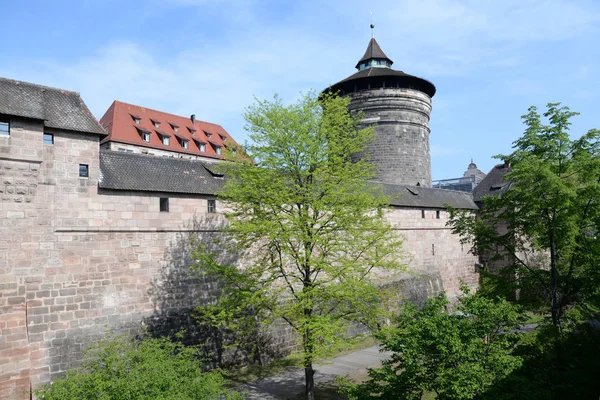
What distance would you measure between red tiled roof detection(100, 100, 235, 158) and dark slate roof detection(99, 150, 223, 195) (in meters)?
16.7

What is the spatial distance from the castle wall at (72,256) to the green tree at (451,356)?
335 inches

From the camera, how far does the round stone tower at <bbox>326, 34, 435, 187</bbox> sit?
110 feet

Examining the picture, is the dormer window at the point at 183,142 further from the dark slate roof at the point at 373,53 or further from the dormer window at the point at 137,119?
the dark slate roof at the point at 373,53

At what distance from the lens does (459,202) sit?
104 ft

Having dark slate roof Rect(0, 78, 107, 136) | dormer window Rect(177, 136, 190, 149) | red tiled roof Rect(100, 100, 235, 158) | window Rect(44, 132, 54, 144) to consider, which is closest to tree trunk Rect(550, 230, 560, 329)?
dark slate roof Rect(0, 78, 107, 136)

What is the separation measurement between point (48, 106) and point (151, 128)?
84.9 ft

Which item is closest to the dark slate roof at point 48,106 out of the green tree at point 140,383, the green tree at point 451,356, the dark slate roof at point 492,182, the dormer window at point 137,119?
the green tree at point 140,383

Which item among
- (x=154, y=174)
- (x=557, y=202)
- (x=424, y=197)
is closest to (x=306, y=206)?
(x=154, y=174)

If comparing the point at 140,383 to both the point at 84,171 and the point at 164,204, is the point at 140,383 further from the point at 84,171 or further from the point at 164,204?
the point at 164,204

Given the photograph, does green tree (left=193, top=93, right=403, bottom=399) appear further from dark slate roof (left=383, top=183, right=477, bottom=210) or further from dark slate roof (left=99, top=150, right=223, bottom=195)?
dark slate roof (left=383, top=183, right=477, bottom=210)

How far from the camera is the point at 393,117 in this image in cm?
3347

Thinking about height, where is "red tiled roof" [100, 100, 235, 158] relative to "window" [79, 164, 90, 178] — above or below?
above

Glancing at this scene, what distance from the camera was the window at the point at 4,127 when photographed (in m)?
12.2

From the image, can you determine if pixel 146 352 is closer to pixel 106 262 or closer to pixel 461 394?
pixel 106 262
